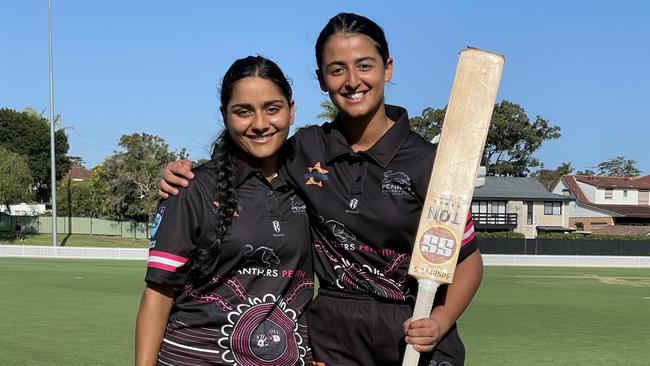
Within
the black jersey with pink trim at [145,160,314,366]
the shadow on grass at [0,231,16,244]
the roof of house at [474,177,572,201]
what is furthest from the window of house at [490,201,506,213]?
the black jersey with pink trim at [145,160,314,366]

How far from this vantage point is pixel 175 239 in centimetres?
295

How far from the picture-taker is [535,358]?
8.30 m

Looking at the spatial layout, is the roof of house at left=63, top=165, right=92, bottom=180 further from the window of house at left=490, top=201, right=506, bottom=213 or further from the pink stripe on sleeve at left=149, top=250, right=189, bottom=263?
the pink stripe on sleeve at left=149, top=250, right=189, bottom=263

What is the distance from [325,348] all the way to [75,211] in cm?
6041

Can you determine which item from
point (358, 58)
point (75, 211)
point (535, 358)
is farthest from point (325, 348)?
point (75, 211)

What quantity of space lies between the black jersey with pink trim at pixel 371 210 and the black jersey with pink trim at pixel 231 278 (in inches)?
6.0

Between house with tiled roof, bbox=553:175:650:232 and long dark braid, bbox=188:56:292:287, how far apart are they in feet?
205

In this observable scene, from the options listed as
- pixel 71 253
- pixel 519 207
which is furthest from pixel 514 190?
pixel 71 253

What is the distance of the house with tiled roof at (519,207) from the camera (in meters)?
56.2

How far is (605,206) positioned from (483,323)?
58475 mm

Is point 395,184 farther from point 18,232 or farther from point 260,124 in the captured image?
point 18,232

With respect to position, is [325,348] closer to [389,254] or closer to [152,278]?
[389,254]

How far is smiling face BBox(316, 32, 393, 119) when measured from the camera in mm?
3176

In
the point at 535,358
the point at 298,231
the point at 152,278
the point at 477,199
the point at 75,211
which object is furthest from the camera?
the point at 75,211
